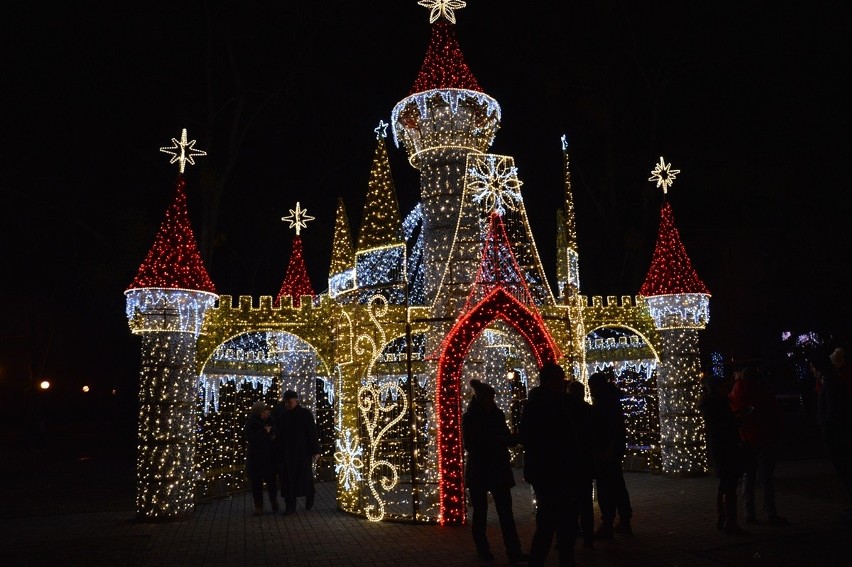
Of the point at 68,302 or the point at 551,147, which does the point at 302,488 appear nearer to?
the point at 551,147

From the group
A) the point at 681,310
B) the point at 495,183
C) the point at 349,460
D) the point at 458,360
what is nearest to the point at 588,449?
the point at 458,360

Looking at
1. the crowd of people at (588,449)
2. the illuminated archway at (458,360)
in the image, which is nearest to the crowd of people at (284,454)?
the illuminated archway at (458,360)

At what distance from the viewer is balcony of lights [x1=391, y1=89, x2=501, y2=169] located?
36.4 ft

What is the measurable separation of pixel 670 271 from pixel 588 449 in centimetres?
729

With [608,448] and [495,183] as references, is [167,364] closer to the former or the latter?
[495,183]

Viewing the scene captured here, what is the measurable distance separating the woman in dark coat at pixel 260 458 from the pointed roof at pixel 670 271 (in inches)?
294

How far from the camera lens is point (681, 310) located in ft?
43.0

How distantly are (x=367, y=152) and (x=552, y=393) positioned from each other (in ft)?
60.3

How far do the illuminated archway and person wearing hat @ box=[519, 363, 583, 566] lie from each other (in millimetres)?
3017

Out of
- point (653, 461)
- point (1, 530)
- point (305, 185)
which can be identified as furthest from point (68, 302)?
point (653, 461)

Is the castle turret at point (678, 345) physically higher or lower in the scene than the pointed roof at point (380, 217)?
lower

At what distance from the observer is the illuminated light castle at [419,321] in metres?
9.70

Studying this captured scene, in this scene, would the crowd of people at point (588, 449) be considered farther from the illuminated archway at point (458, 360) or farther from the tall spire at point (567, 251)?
the tall spire at point (567, 251)

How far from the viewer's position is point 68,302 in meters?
36.6
